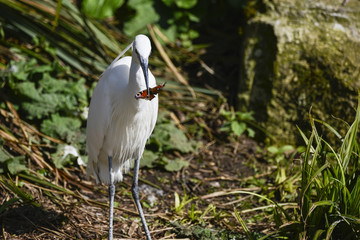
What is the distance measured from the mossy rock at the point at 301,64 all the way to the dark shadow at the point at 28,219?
82.1 inches

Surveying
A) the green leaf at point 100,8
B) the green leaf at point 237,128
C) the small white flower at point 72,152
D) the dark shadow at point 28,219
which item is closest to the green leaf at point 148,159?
the small white flower at point 72,152

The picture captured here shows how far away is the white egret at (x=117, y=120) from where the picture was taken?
269 cm

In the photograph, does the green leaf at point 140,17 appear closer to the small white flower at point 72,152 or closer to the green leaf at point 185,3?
the green leaf at point 185,3

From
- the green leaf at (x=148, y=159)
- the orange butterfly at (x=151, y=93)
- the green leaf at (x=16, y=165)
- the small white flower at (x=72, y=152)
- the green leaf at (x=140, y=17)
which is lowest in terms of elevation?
the green leaf at (x=148, y=159)

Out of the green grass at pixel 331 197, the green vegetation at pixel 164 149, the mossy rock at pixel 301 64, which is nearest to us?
the green grass at pixel 331 197

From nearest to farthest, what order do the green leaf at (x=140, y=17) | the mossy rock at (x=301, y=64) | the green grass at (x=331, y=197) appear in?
the green grass at (x=331, y=197)
the mossy rock at (x=301, y=64)
the green leaf at (x=140, y=17)

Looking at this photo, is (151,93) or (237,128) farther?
(237,128)

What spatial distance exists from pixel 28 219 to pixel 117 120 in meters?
0.85

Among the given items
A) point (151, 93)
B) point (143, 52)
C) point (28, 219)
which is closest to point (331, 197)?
point (151, 93)

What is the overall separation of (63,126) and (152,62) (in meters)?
1.29

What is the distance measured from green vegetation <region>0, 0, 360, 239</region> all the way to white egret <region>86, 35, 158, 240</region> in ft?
1.00

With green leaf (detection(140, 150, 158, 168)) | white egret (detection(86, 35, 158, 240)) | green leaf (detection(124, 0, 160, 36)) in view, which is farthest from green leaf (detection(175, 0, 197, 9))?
white egret (detection(86, 35, 158, 240))

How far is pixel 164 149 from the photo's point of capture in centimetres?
392

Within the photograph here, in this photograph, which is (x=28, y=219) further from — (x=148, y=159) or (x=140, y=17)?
(x=140, y=17)
